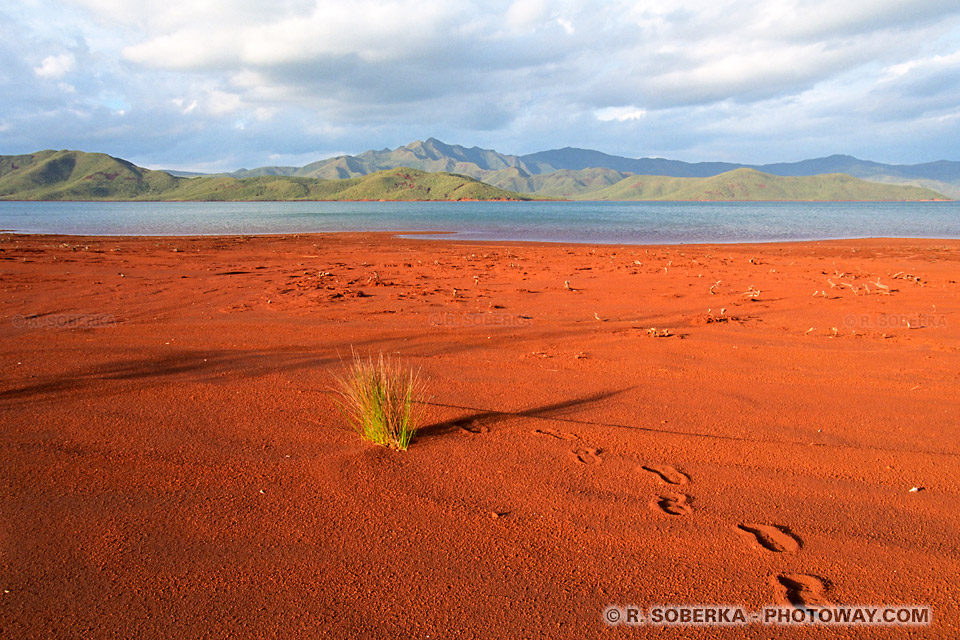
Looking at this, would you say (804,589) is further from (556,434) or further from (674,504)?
(556,434)

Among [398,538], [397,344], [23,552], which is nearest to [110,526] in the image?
[23,552]

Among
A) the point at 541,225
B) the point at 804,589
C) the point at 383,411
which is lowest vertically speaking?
the point at 804,589

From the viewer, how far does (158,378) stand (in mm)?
5742

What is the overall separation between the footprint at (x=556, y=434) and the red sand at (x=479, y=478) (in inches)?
1.2

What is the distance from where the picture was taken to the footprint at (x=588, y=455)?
395 cm

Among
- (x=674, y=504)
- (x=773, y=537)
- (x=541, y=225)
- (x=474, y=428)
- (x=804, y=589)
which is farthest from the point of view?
(x=541, y=225)

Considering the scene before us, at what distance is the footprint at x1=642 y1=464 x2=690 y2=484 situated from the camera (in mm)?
3678

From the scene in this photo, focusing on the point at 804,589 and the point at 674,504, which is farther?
the point at 674,504

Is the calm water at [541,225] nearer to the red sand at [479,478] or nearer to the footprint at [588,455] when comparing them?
the red sand at [479,478]

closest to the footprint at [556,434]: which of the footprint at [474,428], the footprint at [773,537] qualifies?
the footprint at [474,428]

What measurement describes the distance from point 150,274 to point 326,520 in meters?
13.2

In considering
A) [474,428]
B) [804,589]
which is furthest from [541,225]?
[804,589]

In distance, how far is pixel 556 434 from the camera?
4426 millimetres

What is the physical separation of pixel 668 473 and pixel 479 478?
1288mm
